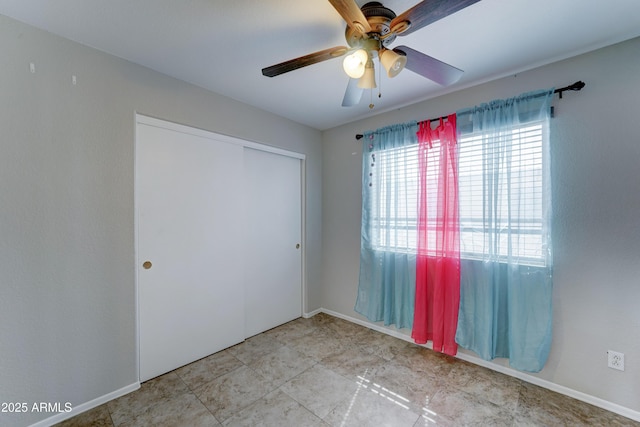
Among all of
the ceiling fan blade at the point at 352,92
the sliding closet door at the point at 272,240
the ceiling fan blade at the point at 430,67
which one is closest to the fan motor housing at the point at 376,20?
the ceiling fan blade at the point at 430,67

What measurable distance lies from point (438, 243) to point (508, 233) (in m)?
0.53

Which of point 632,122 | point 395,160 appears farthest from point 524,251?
point 395,160

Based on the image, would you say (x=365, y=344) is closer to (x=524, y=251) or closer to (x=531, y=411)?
(x=531, y=411)

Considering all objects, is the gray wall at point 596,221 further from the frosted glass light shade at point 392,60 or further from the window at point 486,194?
the frosted glass light shade at point 392,60

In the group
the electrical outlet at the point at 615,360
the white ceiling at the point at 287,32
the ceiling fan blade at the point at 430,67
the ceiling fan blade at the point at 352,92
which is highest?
the white ceiling at the point at 287,32

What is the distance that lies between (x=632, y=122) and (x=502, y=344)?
1.78m

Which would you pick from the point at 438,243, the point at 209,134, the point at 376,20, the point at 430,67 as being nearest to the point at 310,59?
the point at 376,20

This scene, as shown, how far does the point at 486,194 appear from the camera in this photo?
2.05 meters

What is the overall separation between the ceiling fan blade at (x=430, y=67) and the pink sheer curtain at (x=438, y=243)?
0.88 metres

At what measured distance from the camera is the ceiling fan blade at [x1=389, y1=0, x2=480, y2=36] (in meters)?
Answer: 0.98

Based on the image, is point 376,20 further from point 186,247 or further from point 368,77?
point 186,247

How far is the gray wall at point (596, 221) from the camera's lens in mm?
1617

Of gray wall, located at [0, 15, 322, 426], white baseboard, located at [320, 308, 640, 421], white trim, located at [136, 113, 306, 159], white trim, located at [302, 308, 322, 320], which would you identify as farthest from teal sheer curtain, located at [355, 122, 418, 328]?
gray wall, located at [0, 15, 322, 426]

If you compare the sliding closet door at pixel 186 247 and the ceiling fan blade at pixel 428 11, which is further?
the sliding closet door at pixel 186 247
